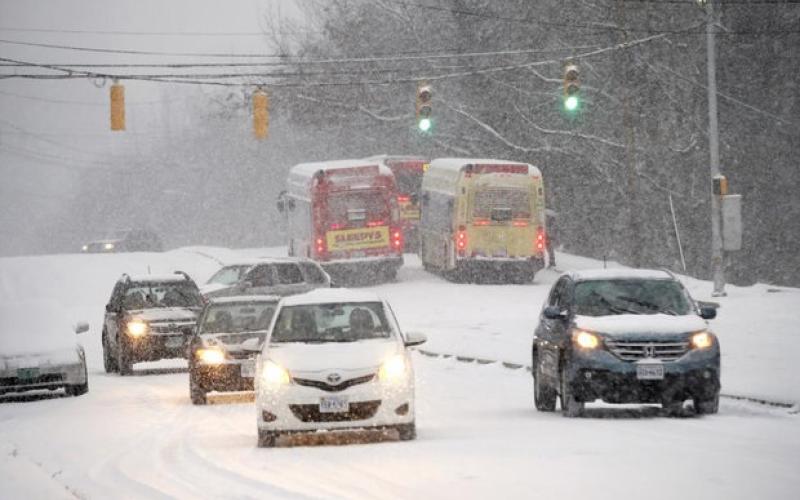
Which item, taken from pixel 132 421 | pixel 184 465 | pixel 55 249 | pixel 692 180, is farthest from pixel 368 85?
pixel 55 249

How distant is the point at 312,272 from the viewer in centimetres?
3578

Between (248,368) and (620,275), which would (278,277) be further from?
(620,275)

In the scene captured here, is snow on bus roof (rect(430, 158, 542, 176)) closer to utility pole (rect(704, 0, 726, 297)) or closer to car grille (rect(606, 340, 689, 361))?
utility pole (rect(704, 0, 726, 297))

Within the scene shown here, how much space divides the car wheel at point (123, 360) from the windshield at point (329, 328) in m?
12.1

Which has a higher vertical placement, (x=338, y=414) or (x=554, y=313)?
(x=554, y=313)

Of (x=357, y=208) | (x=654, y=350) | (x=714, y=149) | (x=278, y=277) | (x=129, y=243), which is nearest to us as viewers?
(x=654, y=350)

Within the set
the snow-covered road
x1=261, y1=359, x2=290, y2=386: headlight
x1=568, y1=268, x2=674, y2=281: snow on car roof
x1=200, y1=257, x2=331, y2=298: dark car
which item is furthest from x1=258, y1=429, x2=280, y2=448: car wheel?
x1=200, y1=257, x2=331, y2=298: dark car

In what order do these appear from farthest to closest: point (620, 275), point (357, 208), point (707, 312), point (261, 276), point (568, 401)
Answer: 1. point (357, 208)
2. point (261, 276)
3. point (620, 275)
4. point (707, 312)
5. point (568, 401)

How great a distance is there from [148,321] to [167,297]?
1744 mm

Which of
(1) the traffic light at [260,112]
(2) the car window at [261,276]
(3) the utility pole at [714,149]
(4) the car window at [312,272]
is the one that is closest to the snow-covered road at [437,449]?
(2) the car window at [261,276]

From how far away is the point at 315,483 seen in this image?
13039mm

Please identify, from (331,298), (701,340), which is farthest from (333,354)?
(701,340)

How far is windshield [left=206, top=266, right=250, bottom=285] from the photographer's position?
37125mm

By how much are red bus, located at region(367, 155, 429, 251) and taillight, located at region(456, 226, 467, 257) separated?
12726mm
